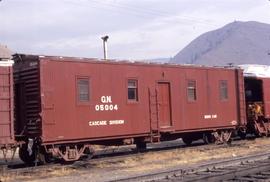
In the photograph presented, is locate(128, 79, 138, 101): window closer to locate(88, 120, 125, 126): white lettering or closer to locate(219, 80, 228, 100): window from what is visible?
locate(88, 120, 125, 126): white lettering

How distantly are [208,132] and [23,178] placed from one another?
460 inches

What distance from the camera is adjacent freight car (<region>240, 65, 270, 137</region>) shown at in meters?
26.4

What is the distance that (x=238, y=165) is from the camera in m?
15.2

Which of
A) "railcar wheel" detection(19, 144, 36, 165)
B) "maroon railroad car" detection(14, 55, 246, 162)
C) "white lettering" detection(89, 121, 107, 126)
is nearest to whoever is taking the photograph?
"maroon railroad car" detection(14, 55, 246, 162)

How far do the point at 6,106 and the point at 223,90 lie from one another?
12150 millimetres

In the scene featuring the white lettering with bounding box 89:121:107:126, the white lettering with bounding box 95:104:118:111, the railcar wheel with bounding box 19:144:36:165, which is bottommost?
the railcar wheel with bounding box 19:144:36:165

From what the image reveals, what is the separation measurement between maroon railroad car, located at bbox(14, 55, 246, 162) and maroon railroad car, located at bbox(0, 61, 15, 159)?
1360 millimetres

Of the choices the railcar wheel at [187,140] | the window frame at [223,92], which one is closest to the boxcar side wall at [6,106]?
the railcar wheel at [187,140]

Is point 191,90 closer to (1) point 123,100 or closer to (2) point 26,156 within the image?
(1) point 123,100

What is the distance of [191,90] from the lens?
2234 cm

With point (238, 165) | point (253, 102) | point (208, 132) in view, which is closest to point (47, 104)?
point (238, 165)

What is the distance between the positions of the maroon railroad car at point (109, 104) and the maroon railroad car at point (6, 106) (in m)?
1.36

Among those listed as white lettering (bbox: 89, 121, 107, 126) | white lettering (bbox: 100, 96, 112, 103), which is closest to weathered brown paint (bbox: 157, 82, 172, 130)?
white lettering (bbox: 100, 96, 112, 103)

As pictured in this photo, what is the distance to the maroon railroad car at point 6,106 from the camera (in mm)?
14867
